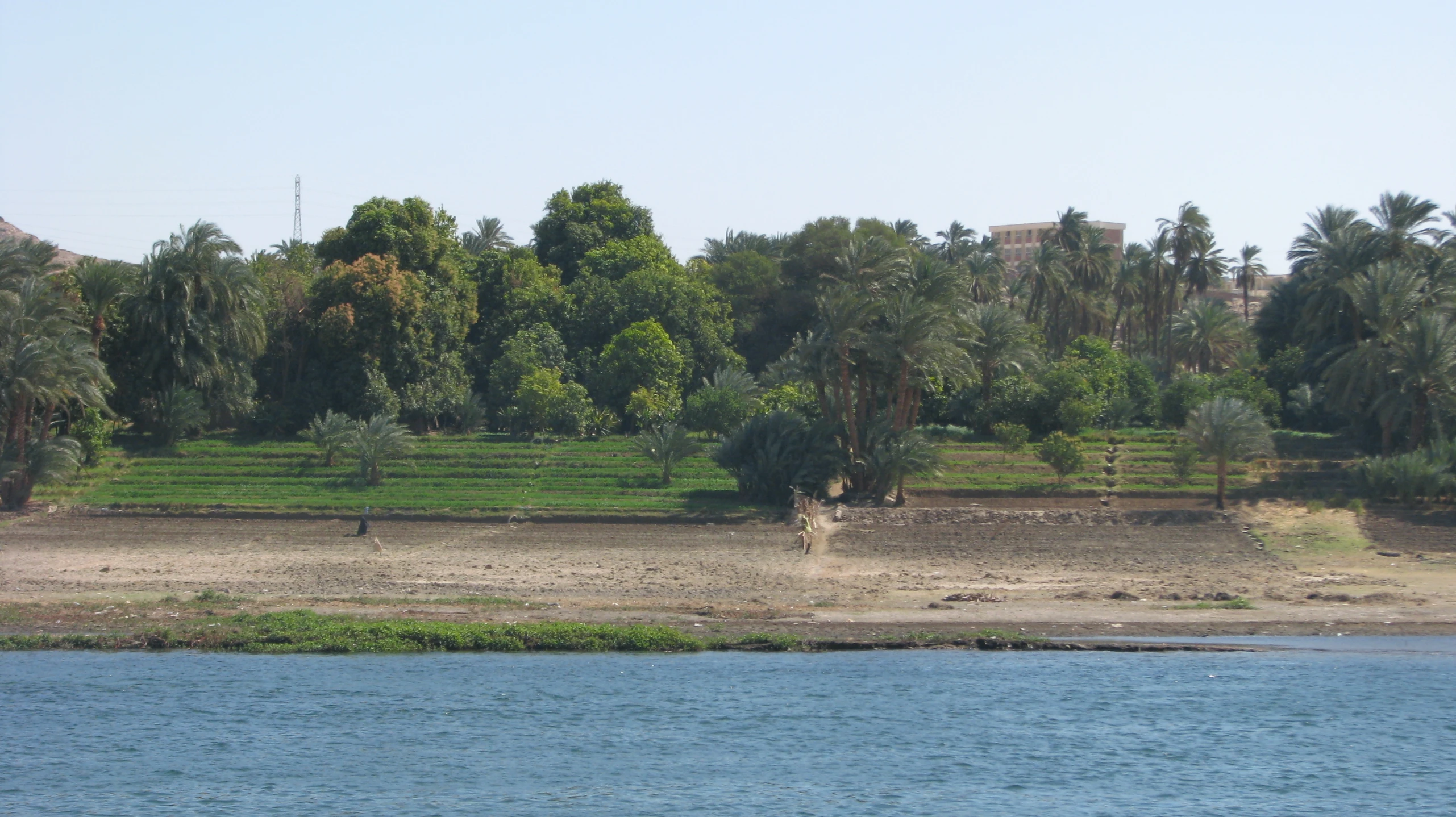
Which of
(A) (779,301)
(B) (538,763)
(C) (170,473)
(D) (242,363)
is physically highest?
(A) (779,301)

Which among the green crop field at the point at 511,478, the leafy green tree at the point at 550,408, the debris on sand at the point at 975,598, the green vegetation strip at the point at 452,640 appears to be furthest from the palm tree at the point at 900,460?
the green vegetation strip at the point at 452,640

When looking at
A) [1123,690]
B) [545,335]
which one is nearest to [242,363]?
[545,335]

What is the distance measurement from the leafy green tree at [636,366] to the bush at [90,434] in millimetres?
19449

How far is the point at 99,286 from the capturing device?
46.8 m

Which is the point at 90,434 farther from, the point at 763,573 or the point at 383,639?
the point at 763,573

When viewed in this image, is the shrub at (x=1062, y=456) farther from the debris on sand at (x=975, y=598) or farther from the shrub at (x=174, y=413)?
the shrub at (x=174, y=413)

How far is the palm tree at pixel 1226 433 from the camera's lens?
4109cm

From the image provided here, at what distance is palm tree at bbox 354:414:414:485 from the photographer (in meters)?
44.7

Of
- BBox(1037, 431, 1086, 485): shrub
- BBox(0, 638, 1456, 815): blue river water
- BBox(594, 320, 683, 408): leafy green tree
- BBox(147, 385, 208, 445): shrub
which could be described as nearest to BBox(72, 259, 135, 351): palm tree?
BBox(147, 385, 208, 445): shrub

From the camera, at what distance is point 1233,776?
69.8ft

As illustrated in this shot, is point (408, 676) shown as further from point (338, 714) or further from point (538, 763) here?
point (538, 763)

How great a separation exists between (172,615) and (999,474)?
90.5 feet

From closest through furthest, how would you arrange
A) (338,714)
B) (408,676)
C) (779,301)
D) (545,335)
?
(338,714) < (408,676) < (545,335) < (779,301)

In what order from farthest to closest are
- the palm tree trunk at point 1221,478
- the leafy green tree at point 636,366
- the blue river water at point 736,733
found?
1. the leafy green tree at point 636,366
2. the palm tree trunk at point 1221,478
3. the blue river water at point 736,733
